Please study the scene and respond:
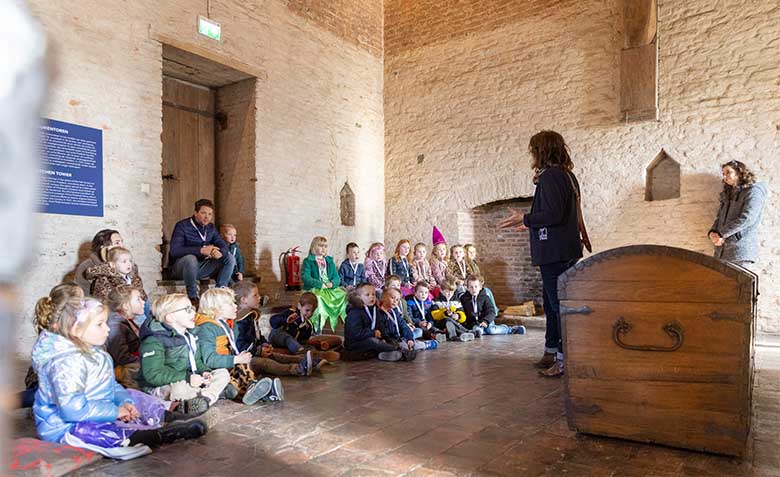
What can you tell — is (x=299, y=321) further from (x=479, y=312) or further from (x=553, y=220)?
(x=553, y=220)

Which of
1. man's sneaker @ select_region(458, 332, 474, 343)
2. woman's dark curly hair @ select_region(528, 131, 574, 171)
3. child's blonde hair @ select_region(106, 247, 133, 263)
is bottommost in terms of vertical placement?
man's sneaker @ select_region(458, 332, 474, 343)

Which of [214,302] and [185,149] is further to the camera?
[185,149]

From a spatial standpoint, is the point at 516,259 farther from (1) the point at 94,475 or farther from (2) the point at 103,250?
(1) the point at 94,475

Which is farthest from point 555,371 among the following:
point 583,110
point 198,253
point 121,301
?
point 583,110

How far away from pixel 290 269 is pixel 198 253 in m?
1.86

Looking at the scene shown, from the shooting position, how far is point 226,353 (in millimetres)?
3654

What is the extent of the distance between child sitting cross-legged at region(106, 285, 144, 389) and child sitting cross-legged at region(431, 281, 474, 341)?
3.27 metres

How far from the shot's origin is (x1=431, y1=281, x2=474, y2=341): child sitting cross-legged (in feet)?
20.9

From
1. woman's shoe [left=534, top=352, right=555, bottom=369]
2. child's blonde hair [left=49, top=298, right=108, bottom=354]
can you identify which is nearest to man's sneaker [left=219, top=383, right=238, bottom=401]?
child's blonde hair [left=49, top=298, right=108, bottom=354]

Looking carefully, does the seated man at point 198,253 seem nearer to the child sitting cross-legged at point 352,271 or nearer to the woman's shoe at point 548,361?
the child sitting cross-legged at point 352,271

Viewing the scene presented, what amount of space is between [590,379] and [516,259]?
6691mm

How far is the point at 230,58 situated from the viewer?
7.28 m

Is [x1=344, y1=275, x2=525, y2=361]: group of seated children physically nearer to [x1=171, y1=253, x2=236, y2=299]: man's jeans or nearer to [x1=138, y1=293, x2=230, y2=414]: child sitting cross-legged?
[x1=171, y1=253, x2=236, y2=299]: man's jeans

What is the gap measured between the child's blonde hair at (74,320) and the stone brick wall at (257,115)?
3.92ft
